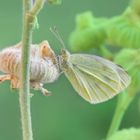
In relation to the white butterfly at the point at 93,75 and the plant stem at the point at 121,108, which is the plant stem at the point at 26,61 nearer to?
the white butterfly at the point at 93,75

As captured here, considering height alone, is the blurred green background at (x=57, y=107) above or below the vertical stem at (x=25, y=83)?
above

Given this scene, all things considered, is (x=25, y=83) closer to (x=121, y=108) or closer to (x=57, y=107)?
(x=121, y=108)

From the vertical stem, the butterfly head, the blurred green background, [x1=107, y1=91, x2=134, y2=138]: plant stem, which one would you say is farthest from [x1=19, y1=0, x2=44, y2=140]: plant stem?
the blurred green background

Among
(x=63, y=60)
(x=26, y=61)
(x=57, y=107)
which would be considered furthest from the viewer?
(x=57, y=107)

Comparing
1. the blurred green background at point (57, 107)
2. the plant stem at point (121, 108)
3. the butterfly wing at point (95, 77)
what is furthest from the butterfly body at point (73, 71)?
the blurred green background at point (57, 107)

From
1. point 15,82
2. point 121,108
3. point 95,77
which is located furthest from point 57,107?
point 15,82

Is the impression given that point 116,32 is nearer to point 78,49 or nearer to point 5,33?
A: point 78,49
